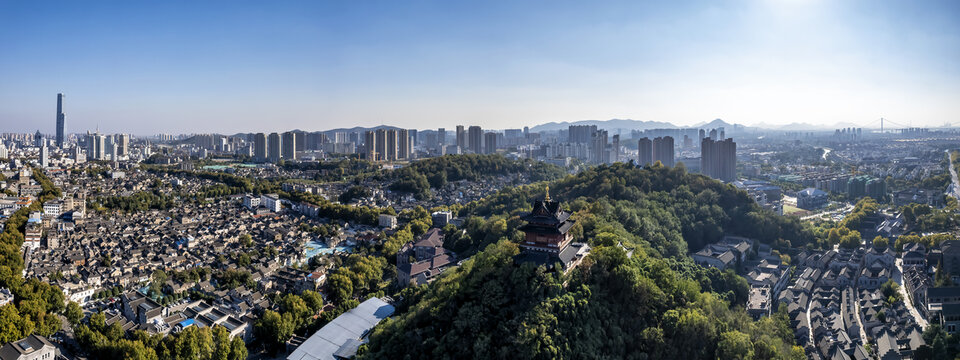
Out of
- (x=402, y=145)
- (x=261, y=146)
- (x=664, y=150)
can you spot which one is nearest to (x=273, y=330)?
(x=664, y=150)

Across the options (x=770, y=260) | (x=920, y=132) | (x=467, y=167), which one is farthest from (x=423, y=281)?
(x=920, y=132)

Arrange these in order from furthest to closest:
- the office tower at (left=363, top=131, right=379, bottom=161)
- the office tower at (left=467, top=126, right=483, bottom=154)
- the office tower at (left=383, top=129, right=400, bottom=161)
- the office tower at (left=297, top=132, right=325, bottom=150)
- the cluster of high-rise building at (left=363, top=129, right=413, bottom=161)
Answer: the office tower at (left=297, top=132, right=325, bottom=150) < the office tower at (left=467, top=126, right=483, bottom=154) < the office tower at (left=383, top=129, right=400, bottom=161) < the cluster of high-rise building at (left=363, top=129, right=413, bottom=161) < the office tower at (left=363, top=131, right=379, bottom=161)

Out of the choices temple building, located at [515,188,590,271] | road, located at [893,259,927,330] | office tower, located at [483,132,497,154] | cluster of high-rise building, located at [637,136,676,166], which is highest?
office tower, located at [483,132,497,154]

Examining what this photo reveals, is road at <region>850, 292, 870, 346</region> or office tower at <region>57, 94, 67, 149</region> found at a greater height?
office tower at <region>57, 94, 67, 149</region>

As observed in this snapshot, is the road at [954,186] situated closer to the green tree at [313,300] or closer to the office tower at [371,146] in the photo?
the green tree at [313,300]

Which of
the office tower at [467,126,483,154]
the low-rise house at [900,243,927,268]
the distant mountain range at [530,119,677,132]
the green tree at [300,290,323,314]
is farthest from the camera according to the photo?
the distant mountain range at [530,119,677,132]

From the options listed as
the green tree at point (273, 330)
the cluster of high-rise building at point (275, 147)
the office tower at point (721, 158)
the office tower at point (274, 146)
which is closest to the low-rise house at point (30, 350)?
the green tree at point (273, 330)

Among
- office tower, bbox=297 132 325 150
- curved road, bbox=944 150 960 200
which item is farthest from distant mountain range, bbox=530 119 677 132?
curved road, bbox=944 150 960 200

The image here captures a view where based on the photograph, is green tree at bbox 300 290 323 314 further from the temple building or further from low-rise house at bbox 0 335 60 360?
the temple building
